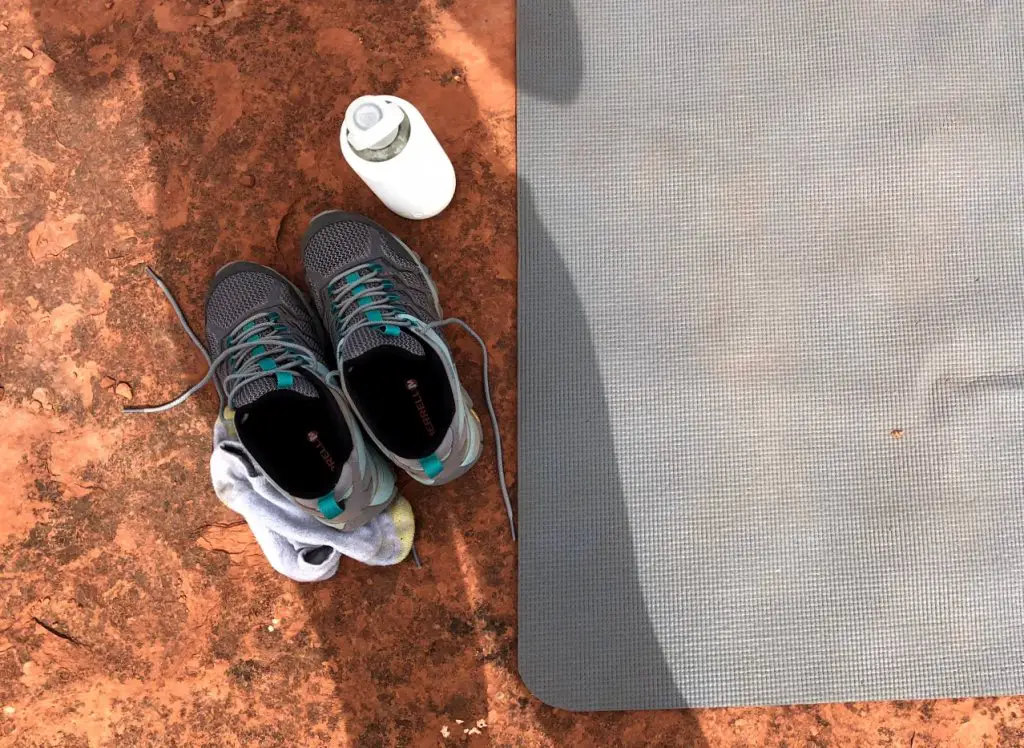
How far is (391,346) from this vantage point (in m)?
1.00

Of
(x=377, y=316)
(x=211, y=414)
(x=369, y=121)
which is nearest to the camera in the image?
(x=369, y=121)

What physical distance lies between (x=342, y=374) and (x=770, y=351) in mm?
706

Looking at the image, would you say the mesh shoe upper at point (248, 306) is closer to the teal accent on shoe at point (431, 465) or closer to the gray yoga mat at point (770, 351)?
the teal accent on shoe at point (431, 465)

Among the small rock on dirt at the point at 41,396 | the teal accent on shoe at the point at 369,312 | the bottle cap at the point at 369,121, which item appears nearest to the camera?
the bottle cap at the point at 369,121

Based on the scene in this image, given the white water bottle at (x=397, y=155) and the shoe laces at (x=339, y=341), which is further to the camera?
the shoe laces at (x=339, y=341)

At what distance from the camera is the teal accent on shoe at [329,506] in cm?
96

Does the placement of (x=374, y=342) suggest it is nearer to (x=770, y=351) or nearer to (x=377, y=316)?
(x=377, y=316)

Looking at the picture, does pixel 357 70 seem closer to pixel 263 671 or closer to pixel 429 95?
pixel 429 95

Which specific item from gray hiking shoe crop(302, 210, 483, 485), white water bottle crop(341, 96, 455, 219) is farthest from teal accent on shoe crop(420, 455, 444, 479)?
white water bottle crop(341, 96, 455, 219)

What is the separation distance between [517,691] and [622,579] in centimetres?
26

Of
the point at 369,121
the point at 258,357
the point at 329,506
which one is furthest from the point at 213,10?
the point at 329,506

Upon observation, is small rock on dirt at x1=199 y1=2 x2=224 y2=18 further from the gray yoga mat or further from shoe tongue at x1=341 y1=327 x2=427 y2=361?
shoe tongue at x1=341 y1=327 x2=427 y2=361

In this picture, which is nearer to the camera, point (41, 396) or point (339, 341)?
point (339, 341)

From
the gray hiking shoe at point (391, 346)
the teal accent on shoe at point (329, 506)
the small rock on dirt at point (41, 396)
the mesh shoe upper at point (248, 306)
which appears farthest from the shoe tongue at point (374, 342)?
the small rock on dirt at point (41, 396)
